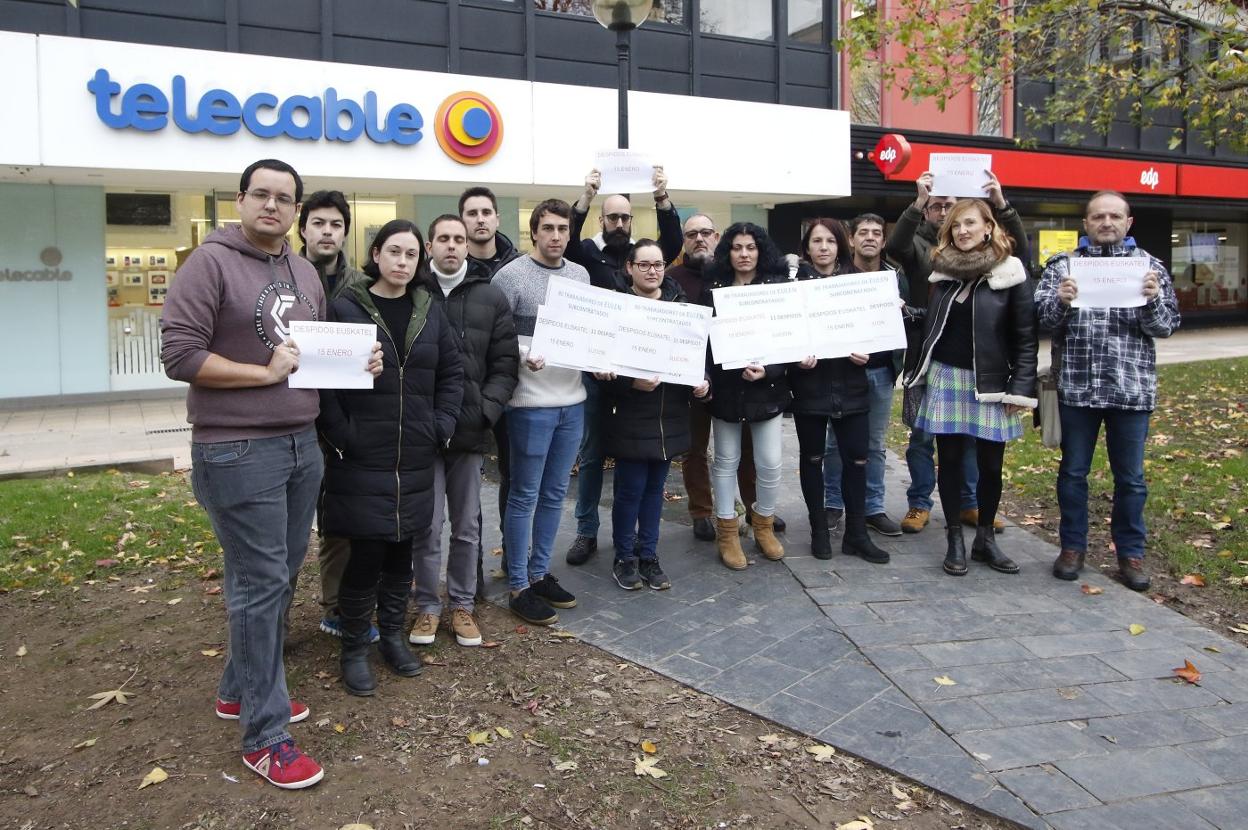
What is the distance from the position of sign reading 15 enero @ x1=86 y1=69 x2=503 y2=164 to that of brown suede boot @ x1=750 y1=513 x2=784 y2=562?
32.0 feet

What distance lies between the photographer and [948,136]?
18.4 metres

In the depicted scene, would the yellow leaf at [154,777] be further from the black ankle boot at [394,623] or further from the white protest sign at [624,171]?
the white protest sign at [624,171]

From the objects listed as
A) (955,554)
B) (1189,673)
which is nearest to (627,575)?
(955,554)

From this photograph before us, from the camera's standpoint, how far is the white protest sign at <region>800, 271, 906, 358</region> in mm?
5730

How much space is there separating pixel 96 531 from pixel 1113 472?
672 cm

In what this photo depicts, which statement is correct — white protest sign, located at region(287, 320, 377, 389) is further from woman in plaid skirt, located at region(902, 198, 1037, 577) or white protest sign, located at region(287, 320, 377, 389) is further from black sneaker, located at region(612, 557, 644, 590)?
woman in plaid skirt, located at region(902, 198, 1037, 577)

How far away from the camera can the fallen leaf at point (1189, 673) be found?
4.38 metres

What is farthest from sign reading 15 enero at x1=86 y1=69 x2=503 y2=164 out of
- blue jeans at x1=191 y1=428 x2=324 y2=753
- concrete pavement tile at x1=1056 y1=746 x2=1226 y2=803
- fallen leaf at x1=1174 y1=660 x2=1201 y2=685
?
concrete pavement tile at x1=1056 y1=746 x2=1226 y2=803

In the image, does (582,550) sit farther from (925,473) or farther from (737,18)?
(737,18)

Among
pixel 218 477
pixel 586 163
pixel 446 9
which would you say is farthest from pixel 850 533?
pixel 446 9

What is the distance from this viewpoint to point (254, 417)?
334cm

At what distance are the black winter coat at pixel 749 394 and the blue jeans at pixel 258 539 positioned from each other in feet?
9.10

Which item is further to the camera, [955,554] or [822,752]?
[955,554]

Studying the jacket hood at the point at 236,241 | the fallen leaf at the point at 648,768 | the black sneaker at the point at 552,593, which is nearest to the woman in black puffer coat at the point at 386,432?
the jacket hood at the point at 236,241
